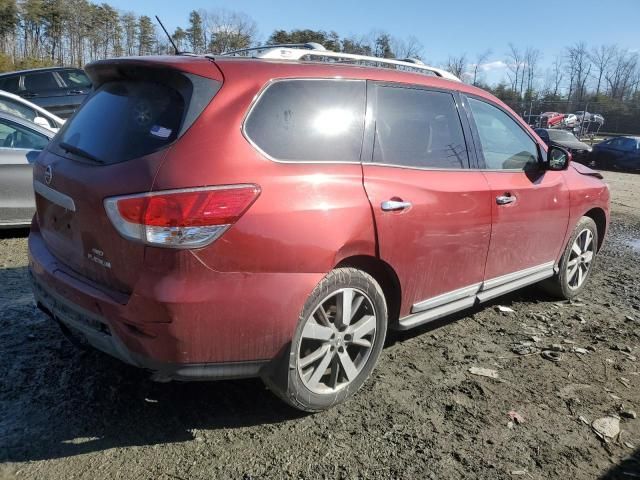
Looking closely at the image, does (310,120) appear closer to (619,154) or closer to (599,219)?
(599,219)

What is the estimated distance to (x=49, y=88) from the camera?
13336 mm

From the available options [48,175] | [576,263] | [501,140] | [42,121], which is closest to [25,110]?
Answer: [42,121]

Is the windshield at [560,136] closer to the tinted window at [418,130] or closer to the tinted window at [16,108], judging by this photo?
the tinted window at [16,108]

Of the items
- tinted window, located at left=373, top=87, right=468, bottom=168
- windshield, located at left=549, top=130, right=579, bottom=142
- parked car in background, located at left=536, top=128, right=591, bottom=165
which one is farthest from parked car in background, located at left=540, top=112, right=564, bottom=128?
tinted window, located at left=373, top=87, right=468, bottom=168

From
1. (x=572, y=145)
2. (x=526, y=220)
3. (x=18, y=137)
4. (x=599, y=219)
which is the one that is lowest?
(x=572, y=145)

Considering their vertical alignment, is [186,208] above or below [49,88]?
below

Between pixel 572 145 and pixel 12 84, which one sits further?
pixel 572 145

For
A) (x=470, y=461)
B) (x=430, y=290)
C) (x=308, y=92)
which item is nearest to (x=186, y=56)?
(x=308, y=92)

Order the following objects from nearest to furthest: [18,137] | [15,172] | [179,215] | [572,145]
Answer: [179,215], [15,172], [18,137], [572,145]

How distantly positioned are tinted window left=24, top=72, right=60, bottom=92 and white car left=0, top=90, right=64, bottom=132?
707 cm

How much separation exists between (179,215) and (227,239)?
229 millimetres

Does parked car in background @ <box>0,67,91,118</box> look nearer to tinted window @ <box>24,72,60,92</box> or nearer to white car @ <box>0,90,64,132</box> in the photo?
tinted window @ <box>24,72,60,92</box>

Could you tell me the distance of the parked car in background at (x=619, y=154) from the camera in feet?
72.6

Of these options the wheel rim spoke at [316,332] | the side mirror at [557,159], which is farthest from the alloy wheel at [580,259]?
the wheel rim spoke at [316,332]
